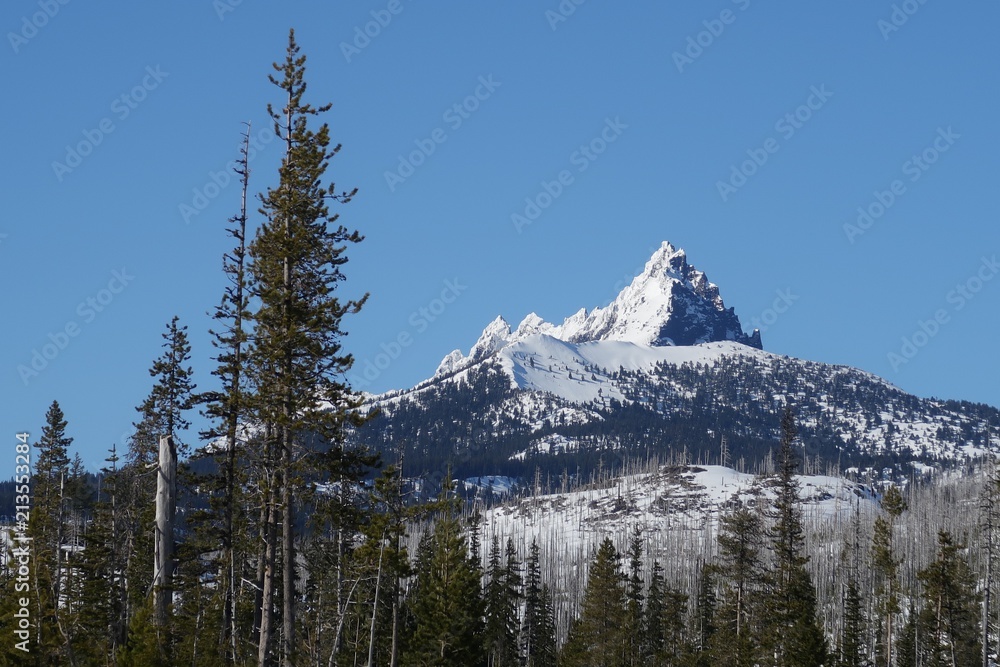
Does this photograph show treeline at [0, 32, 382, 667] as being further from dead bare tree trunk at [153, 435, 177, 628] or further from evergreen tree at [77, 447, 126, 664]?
evergreen tree at [77, 447, 126, 664]

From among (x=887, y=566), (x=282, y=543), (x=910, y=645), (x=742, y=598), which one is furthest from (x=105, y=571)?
(x=910, y=645)

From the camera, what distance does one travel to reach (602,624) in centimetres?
7775

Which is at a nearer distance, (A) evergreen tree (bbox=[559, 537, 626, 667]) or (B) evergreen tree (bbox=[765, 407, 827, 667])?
(B) evergreen tree (bbox=[765, 407, 827, 667])

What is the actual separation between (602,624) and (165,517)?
56249 millimetres

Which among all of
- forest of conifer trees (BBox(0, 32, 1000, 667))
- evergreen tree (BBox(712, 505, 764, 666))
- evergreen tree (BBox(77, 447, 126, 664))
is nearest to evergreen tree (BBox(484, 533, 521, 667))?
forest of conifer trees (BBox(0, 32, 1000, 667))

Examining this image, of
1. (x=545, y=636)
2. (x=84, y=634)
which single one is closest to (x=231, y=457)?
(x=84, y=634)

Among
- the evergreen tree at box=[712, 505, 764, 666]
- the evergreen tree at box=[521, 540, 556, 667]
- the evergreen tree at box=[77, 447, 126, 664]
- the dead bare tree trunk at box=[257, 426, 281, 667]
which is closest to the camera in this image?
the dead bare tree trunk at box=[257, 426, 281, 667]

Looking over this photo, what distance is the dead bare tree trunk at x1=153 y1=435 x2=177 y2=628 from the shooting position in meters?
25.8

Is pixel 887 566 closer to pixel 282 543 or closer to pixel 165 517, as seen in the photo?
pixel 282 543

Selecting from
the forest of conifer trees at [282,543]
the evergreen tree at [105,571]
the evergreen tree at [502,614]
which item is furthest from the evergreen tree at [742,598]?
the evergreen tree at [105,571]

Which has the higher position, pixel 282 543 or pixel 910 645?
pixel 282 543

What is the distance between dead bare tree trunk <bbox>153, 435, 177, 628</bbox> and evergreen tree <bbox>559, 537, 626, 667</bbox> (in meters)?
54.2

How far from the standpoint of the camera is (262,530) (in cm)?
2906

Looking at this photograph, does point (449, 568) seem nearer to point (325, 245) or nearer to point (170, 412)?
point (170, 412)
